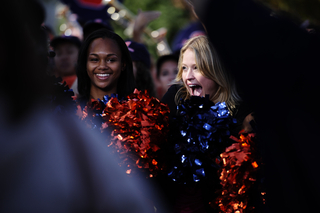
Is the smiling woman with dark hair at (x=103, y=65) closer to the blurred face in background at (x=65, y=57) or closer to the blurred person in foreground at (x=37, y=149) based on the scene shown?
the blurred person in foreground at (x=37, y=149)

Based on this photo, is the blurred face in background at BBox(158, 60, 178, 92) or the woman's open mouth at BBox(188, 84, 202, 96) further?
the blurred face in background at BBox(158, 60, 178, 92)

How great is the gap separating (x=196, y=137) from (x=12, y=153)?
117 cm

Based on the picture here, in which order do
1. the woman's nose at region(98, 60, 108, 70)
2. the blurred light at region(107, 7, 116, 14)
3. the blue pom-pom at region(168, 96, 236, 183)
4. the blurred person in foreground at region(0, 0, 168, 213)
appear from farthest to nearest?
the blurred light at region(107, 7, 116, 14) < the woman's nose at region(98, 60, 108, 70) < the blue pom-pom at region(168, 96, 236, 183) < the blurred person in foreground at region(0, 0, 168, 213)

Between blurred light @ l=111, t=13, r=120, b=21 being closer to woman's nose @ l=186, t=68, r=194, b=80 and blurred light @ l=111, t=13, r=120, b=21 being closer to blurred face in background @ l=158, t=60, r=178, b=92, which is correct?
blurred face in background @ l=158, t=60, r=178, b=92

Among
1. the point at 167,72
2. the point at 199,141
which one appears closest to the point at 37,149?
the point at 199,141

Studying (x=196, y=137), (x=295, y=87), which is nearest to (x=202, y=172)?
(x=196, y=137)

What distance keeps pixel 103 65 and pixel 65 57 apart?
1834mm

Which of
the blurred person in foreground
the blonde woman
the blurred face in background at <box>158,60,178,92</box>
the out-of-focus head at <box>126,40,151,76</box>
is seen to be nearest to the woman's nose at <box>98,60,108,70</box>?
the blonde woman

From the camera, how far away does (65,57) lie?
3865 millimetres

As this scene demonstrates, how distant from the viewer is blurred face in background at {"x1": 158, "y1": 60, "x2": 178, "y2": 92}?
164 inches

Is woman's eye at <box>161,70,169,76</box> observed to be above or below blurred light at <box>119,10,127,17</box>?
below

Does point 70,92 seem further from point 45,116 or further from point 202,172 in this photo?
point 45,116

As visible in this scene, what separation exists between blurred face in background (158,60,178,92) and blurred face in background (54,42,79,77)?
1.14 metres

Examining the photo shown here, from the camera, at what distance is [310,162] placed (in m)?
0.81
